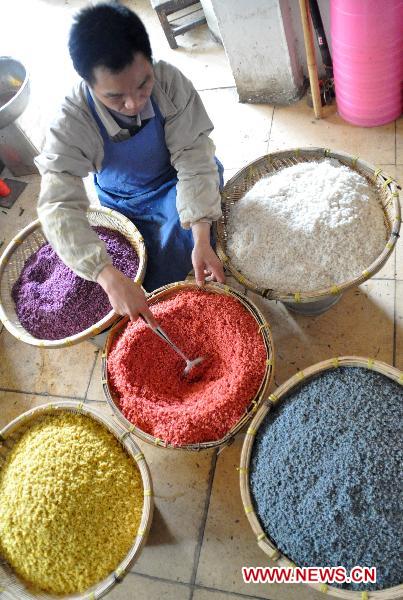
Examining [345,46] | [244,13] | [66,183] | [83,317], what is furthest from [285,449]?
[244,13]

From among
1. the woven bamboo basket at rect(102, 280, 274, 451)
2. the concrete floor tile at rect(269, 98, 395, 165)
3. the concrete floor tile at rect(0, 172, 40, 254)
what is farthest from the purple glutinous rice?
the concrete floor tile at rect(269, 98, 395, 165)

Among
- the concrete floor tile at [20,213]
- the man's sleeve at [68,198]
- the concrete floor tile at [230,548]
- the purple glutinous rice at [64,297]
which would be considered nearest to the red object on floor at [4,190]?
the concrete floor tile at [20,213]

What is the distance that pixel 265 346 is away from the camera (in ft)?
4.41

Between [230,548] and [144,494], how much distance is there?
0.37 m

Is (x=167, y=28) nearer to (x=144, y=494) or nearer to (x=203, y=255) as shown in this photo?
(x=203, y=255)

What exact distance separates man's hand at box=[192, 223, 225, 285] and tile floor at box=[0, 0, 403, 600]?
0.43m

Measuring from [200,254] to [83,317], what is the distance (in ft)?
1.53

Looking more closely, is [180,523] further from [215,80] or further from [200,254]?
[215,80]

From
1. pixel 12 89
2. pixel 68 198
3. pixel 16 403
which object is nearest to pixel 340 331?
pixel 68 198

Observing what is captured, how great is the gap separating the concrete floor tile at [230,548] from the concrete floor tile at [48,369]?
628 millimetres

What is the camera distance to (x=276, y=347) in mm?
1708

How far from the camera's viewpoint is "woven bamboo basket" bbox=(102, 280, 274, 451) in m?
1.24

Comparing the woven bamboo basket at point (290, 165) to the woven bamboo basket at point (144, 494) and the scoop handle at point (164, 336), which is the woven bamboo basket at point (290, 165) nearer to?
the scoop handle at point (164, 336)

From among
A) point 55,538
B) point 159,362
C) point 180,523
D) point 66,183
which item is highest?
point 66,183
